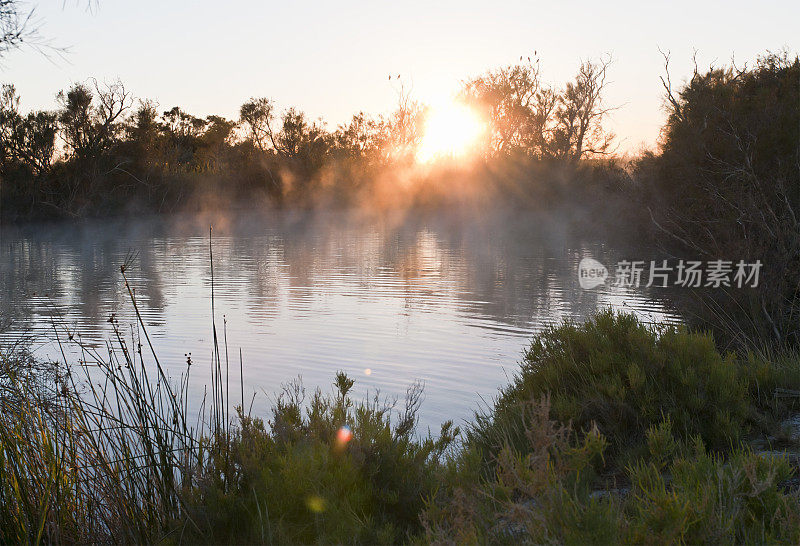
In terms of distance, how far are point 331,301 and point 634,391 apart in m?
11.0

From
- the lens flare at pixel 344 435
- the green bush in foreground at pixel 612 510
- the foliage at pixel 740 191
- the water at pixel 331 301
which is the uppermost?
the foliage at pixel 740 191

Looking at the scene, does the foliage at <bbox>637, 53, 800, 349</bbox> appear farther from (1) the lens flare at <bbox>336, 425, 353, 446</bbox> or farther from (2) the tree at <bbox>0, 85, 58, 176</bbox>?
(2) the tree at <bbox>0, 85, 58, 176</bbox>

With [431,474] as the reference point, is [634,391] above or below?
above

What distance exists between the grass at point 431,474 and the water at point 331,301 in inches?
31.2

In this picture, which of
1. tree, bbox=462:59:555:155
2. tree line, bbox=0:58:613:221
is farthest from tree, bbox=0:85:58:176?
tree, bbox=462:59:555:155

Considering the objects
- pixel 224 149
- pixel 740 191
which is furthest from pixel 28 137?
pixel 740 191

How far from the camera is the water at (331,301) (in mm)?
9633

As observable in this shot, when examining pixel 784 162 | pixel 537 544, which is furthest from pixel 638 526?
pixel 784 162

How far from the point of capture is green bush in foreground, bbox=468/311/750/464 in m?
4.75

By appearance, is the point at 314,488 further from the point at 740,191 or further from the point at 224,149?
the point at 224,149

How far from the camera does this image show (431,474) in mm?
4043

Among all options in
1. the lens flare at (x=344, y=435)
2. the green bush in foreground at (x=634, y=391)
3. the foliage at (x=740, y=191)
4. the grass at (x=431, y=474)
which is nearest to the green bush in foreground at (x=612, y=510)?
the grass at (x=431, y=474)

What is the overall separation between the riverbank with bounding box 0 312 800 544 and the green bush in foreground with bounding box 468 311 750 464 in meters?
0.01

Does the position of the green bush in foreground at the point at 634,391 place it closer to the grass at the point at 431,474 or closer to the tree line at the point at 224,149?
the grass at the point at 431,474
